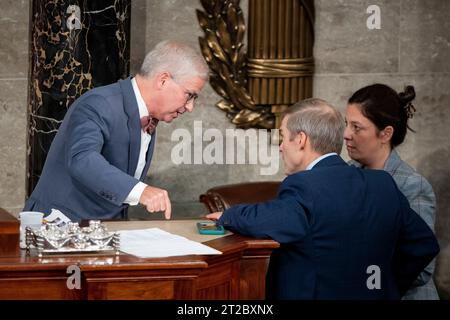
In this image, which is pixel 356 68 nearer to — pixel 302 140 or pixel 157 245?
Result: pixel 302 140

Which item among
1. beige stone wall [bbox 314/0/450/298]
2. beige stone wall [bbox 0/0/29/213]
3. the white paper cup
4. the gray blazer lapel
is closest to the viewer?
the white paper cup

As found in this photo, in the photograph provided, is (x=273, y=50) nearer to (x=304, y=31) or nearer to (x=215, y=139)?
(x=304, y=31)

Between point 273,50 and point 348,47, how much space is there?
1.82ft

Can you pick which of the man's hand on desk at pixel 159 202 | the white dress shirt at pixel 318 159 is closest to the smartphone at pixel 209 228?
the man's hand on desk at pixel 159 202

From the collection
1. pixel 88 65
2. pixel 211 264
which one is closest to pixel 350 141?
pixel 211 264

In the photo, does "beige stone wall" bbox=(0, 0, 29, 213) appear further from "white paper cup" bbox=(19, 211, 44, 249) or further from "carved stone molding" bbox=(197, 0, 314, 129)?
"white paper cup" bbox=(19, 211, 44, 249)

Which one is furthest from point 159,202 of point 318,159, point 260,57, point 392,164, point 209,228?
point 260,57

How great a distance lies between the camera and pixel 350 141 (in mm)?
4660

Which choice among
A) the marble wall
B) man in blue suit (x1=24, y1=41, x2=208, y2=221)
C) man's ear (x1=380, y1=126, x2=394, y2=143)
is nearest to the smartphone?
man in blue suit (x1=24, y1=41, x2=208, y2=221)

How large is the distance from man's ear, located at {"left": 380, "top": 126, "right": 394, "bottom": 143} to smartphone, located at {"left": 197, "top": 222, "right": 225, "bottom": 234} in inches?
42.5

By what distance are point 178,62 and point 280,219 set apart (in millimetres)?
1217

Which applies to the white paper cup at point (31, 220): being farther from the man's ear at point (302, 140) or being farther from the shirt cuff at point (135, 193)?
the man's ear at point (302, 140)

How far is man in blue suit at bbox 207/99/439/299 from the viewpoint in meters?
3.64

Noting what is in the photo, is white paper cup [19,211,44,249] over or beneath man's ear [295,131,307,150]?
beneath
